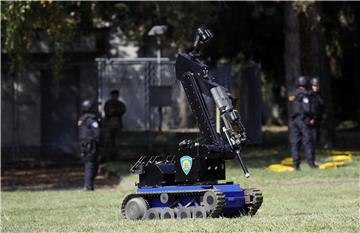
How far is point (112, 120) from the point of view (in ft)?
85.8

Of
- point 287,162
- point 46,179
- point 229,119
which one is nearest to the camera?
point 229,119

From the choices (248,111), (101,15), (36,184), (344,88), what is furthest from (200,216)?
(344,88)

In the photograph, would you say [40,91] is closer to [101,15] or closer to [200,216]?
[101,15]

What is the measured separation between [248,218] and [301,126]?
31.5 feet

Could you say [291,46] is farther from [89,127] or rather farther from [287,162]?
[89,127]

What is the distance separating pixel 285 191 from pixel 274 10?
15.2 meters

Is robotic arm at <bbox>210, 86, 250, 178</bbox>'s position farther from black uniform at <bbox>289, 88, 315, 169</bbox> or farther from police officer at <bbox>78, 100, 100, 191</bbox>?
black uniform at <bbox>289, 88, 315, 169</bbox>

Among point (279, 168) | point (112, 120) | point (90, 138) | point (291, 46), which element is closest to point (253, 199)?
point (90, 138)

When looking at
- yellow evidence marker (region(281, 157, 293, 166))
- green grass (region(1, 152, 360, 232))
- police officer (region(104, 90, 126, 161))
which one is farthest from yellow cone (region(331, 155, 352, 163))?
police officer (region(104, 90, 126, 161))

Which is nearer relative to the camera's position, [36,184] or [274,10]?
[36,184]

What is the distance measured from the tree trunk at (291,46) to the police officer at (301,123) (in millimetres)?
4322

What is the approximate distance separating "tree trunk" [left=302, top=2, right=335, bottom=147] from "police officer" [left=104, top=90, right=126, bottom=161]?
18.8 ft

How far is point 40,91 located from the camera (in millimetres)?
28438

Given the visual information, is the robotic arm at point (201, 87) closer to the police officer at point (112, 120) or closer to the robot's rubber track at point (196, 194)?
the robot's rubber track at point (196, 194)
